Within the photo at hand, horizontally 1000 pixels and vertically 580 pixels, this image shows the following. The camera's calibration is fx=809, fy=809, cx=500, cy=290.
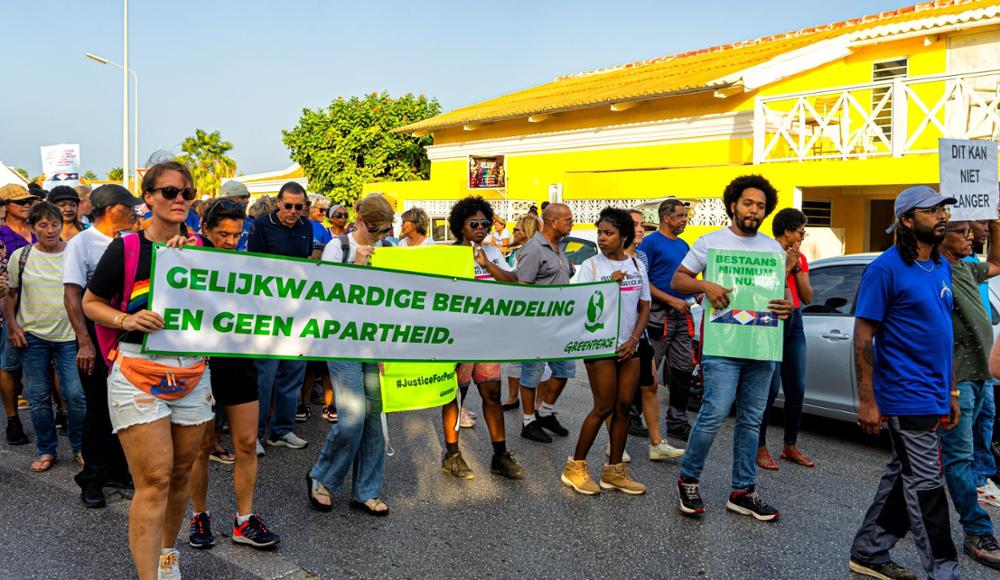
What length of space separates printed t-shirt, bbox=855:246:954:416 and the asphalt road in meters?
1.00

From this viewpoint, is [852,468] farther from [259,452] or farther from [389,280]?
[259,452]

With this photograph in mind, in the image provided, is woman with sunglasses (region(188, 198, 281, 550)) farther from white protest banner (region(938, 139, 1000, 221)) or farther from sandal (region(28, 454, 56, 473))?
white protest banner (region(938, 139, 1000, 221))

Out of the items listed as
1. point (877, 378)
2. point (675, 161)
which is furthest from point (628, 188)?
point (877, 378)

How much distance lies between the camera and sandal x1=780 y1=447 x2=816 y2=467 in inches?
233

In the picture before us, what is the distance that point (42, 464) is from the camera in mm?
5648

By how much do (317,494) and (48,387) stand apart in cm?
237

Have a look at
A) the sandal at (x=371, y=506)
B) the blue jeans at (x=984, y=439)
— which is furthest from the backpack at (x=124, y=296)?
the blue jeans at (x=984, y=439)

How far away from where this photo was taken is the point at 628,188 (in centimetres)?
1739

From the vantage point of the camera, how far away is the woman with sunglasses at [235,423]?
13.0 ft

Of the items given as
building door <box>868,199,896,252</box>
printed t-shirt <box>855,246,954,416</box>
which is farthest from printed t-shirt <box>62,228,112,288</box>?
building door <box>868,199,896,252</box>

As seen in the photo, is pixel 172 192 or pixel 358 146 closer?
pixel 172 192

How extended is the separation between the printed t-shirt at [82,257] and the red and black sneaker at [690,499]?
12.0 ft

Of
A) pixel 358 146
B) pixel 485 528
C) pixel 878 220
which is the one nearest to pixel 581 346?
pixel 485 528

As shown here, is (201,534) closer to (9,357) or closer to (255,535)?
(255,535)
